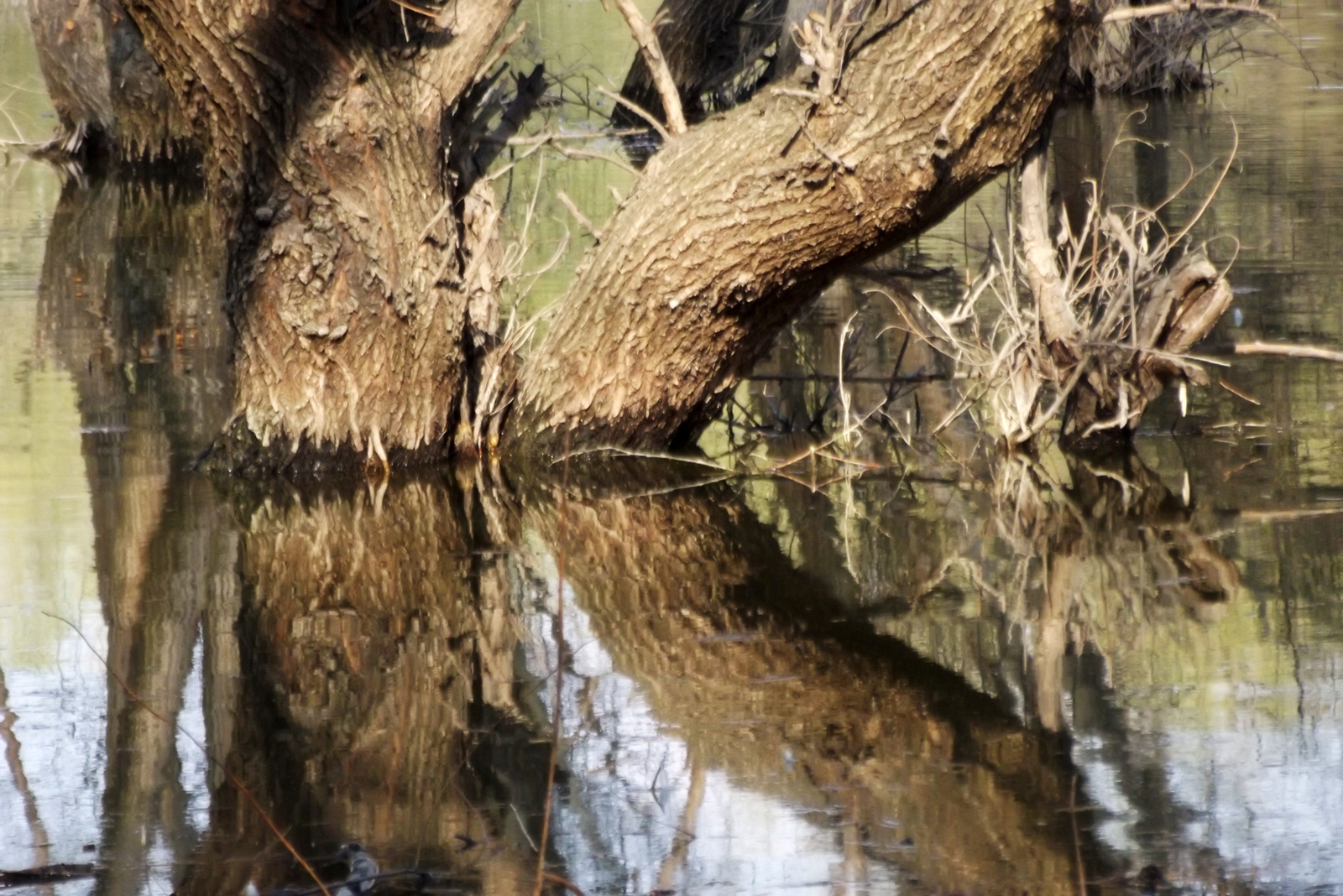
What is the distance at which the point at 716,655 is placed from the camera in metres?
4.49

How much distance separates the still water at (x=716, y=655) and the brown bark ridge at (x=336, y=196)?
1.24 feet

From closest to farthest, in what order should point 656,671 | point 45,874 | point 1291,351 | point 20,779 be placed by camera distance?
point 45,874
point 20,779
point 656,671
point 1291,351

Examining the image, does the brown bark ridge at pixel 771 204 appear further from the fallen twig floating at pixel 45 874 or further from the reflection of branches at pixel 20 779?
the fallen twig floating at pixel 45 874

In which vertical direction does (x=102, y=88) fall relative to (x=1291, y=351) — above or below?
above

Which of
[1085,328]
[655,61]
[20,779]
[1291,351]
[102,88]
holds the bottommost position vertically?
[20,779]

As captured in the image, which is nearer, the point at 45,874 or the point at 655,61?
the point at 45,874

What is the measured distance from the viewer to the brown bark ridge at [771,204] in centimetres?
580

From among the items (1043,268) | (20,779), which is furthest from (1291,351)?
(20,779)

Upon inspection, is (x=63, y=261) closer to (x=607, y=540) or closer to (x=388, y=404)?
(x=388, y=404)

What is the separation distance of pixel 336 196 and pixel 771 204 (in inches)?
62.7

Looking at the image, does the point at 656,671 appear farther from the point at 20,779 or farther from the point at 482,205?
the point at 482,205

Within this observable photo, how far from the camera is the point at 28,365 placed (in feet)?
29.0

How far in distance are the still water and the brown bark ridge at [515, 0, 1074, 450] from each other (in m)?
0.35

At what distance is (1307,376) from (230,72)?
4.60m
